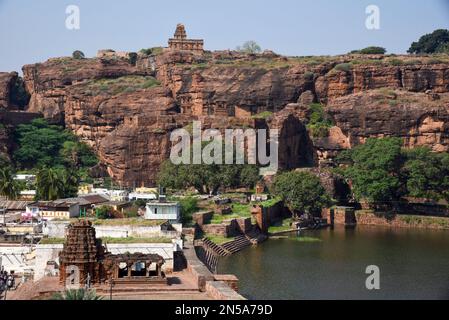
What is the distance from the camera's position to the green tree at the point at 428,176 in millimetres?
63875

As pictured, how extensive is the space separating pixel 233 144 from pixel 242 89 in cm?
1430

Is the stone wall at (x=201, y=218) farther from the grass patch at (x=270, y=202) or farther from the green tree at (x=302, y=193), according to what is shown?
the green tree at (x=302, y=193)

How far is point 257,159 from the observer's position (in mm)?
71938

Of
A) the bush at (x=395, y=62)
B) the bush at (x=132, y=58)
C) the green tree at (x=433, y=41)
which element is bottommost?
the bush at (x=395, y=62)

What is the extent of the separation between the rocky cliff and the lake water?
16423mm

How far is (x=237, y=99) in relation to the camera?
83.4 metres

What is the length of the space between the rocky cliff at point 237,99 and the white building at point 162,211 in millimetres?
24000

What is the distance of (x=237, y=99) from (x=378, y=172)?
22.6 m

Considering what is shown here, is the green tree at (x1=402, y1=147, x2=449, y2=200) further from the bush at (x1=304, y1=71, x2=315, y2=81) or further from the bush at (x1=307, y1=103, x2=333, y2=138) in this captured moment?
the bush at (x1=304, y1=71, x2=315, y2=81)

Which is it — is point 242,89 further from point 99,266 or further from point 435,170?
point 99,266

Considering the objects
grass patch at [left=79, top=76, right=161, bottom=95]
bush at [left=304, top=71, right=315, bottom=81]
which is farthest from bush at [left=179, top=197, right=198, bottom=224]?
grass patch at [left=79, top=76, right=161, bottom=95]

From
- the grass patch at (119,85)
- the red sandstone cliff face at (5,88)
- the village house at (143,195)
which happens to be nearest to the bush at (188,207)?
the village house at (143,195)
